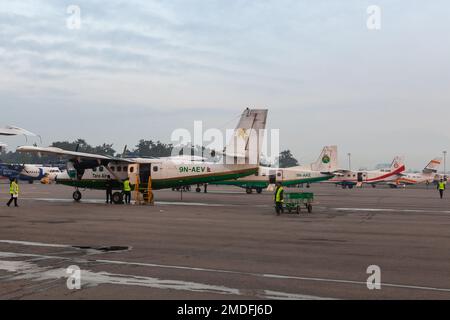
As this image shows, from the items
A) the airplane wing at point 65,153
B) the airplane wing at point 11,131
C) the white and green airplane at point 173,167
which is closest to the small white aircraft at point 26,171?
the white and green airplane at point 173,167

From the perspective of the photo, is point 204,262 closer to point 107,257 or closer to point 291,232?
point 107,257

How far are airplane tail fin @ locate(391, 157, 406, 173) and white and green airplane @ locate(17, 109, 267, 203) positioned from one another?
62679mm

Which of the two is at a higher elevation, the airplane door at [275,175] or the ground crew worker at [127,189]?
the airplane door at [275,175]

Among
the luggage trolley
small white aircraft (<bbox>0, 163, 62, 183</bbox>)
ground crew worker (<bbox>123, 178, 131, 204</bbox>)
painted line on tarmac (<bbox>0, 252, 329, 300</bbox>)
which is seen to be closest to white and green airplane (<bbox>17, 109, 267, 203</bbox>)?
ground crew worker (<bbox>123, 178, 131, 204</bbox>)

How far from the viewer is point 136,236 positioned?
16734 mm

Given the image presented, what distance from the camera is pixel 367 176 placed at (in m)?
Answer: 88.5

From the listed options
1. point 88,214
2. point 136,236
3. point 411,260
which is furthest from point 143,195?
point 411,260

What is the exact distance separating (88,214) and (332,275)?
57.9 feet

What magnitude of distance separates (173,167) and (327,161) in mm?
27313

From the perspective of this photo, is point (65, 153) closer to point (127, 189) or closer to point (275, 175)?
point (127, 189)

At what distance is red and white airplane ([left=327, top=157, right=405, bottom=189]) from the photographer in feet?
280

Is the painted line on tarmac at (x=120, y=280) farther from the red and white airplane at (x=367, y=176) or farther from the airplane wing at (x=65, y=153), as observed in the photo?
the red and white airplane at (x=367, y=176)

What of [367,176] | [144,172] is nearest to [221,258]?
[144,172]

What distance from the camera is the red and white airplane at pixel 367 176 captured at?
85375 mm
